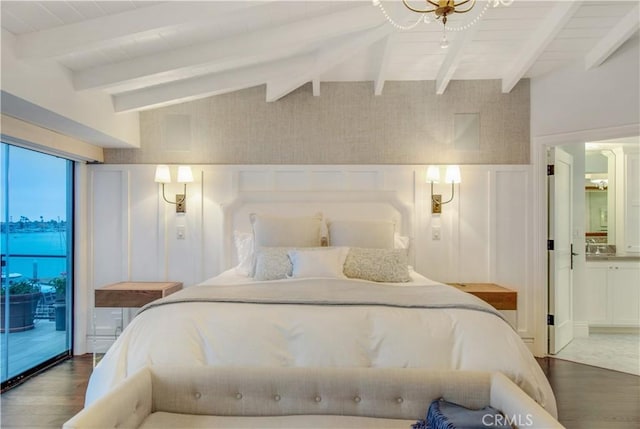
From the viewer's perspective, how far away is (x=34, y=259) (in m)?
3.33

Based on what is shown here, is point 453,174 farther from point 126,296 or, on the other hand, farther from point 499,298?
point 126,296

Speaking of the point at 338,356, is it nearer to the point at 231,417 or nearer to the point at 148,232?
the point at 231,417

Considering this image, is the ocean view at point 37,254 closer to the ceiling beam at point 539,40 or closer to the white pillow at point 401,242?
the white pillow at point 401,242

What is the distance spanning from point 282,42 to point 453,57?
4.81 feet

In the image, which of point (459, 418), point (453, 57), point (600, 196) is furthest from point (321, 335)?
point (600, 196)

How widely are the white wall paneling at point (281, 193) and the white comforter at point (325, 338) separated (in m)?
1.87

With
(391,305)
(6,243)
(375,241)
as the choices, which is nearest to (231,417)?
(391,305)

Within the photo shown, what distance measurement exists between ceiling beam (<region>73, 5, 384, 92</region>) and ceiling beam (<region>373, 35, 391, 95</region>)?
36 cm

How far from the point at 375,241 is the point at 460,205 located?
1.09m

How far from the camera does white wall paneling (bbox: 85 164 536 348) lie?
3.92 meters

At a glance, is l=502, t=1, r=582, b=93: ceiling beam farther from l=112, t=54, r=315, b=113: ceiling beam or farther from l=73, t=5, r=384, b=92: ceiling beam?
l=112, t=54, r=315, b=113: ceiling beam

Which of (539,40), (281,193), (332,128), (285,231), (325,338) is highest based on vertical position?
(539,40)

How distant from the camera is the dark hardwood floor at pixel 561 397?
2527mm

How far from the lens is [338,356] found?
75.1 inches
